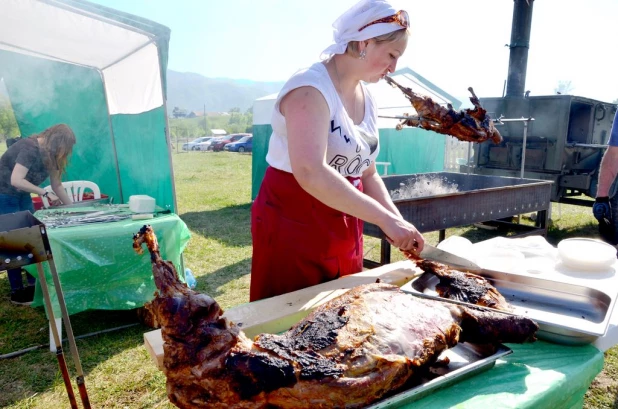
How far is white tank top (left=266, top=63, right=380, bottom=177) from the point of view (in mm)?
1738

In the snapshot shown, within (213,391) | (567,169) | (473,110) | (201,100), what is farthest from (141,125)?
(201,100)

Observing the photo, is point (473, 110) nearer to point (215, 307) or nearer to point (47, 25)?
point (215, 307)

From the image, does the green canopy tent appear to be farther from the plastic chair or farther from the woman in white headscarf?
the woman in white headscarf

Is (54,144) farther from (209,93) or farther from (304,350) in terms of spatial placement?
(209,93)

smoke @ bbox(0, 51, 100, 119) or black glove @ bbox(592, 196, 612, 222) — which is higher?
smoke @ bbox(0, 51, 100, 119)

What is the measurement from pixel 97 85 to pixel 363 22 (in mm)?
6721

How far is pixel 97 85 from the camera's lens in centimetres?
705

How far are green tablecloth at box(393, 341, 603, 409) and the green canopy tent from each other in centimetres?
446

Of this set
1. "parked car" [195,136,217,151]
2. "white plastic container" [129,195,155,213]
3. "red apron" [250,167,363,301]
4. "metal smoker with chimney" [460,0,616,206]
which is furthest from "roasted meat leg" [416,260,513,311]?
"parked car" [195,136,217,151]

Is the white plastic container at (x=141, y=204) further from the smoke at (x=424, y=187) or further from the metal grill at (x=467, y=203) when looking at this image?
the smoke at (x=424, y=187)

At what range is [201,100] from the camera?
17638cm

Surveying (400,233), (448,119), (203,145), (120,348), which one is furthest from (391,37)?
(203,145)

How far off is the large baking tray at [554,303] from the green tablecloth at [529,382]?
0.26ft

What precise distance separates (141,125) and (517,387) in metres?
6.02
